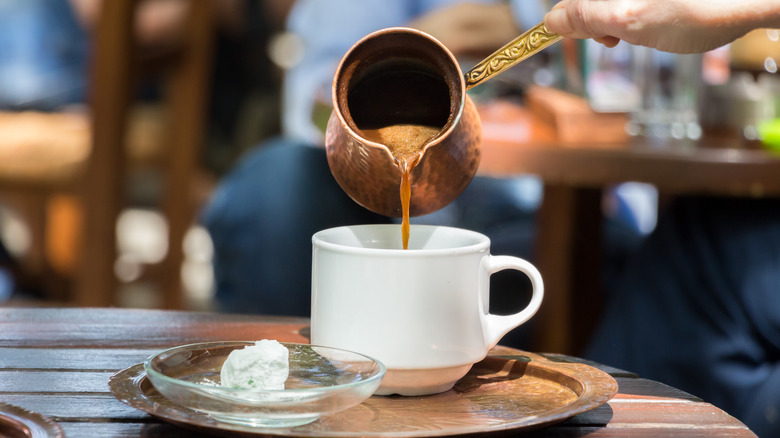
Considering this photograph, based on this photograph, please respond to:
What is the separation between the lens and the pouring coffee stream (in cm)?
66

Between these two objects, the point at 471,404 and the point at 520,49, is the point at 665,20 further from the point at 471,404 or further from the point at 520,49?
the point at 471,404

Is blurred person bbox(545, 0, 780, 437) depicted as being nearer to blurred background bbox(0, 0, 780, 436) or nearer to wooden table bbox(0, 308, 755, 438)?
blurred background bbox(0, 0, 780, 436)

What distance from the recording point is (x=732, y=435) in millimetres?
544

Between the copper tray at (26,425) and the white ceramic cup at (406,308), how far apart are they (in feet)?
0.61

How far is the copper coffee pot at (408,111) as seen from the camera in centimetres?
66

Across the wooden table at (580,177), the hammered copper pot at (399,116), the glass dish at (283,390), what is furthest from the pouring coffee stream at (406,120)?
the wooden table at (580,177)

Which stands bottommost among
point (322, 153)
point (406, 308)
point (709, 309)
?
point (709, 309)

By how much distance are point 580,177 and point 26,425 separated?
0.85 meters

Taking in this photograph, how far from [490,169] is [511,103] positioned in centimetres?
44

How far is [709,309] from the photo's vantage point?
4.43 ft

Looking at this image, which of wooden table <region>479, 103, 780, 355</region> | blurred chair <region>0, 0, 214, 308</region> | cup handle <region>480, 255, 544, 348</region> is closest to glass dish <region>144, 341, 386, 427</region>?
cup handle <region>480, 255, 544, 348</region>

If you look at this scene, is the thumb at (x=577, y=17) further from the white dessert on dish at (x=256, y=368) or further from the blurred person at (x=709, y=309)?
the blurred person at (x=709, y=309)

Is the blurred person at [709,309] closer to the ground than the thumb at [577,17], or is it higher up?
closer to the ground

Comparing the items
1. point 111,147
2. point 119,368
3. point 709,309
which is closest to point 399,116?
point 119,368
